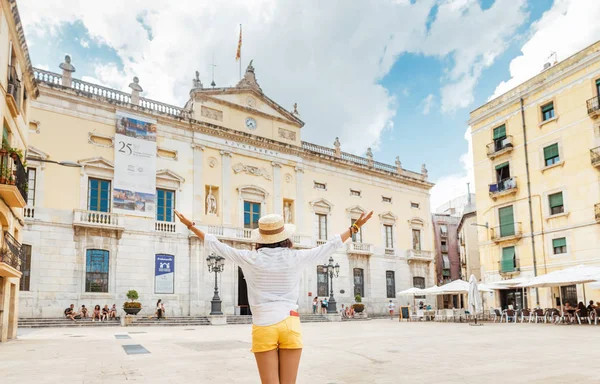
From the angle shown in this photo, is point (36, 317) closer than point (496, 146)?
Yes

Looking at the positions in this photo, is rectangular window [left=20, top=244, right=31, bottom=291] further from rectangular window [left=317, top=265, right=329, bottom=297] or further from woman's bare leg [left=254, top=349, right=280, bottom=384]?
woman's bare leg [left=254, top=349, right=280, bottom=384]

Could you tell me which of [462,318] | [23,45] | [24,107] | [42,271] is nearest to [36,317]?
[42,271]

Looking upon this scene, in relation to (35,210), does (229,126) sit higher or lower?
higher

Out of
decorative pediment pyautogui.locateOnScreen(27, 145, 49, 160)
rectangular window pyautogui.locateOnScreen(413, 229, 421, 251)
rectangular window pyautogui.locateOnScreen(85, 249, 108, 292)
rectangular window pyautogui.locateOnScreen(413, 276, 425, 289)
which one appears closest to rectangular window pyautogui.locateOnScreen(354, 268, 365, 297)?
rectangular window pyautogui.locateOnScreen(413, 276, 425, 289)

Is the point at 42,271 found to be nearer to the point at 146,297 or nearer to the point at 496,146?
the point at 146,297

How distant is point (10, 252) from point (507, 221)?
2454 cm

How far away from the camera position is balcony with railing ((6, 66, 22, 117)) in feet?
40.4

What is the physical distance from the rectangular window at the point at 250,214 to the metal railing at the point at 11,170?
17.4 metres

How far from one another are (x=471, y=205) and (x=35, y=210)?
4426 cm

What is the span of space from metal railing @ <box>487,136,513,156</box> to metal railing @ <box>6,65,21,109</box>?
79.2 feet

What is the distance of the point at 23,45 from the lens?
1390 centimetres

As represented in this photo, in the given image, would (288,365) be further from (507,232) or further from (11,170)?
(507,232)

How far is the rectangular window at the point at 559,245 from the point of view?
25250mm

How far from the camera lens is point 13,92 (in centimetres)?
1266
